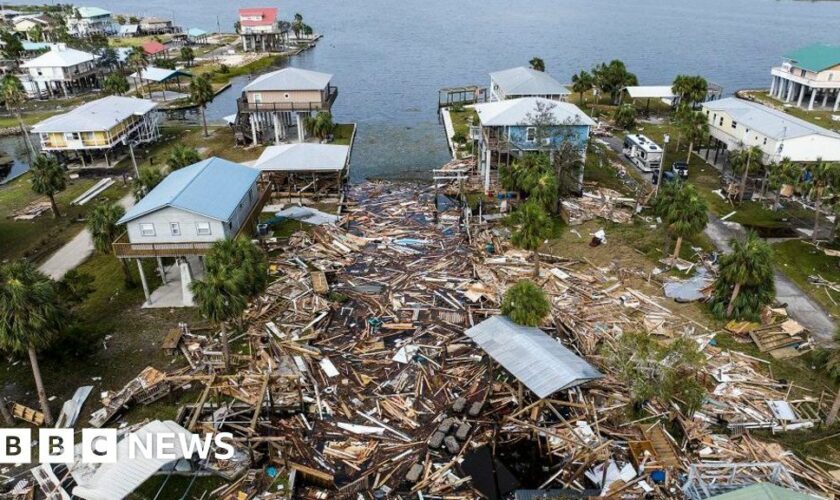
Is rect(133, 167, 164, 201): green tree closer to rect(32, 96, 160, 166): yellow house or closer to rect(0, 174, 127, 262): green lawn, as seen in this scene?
rect(0, 174, 127, 262): green lawn

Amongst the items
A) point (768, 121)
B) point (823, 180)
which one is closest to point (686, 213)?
point (823, 180)

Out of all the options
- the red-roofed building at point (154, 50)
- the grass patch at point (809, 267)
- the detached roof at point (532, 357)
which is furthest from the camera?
the red-roofed building at point (154, 50)

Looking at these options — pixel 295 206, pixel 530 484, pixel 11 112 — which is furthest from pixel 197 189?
pixel 11 112

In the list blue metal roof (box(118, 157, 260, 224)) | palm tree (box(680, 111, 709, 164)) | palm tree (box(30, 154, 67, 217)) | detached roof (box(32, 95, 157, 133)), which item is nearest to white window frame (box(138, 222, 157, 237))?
blue metal roof (box(118, 157, 260, 224))

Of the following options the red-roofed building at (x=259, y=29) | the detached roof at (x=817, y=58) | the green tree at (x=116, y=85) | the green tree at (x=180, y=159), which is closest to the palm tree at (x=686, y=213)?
the green tree at (x=180, y=159)

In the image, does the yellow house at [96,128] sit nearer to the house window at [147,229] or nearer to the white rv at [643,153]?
the house window at [147,229]

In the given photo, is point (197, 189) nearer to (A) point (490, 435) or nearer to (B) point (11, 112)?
(A) point (490, 435)
